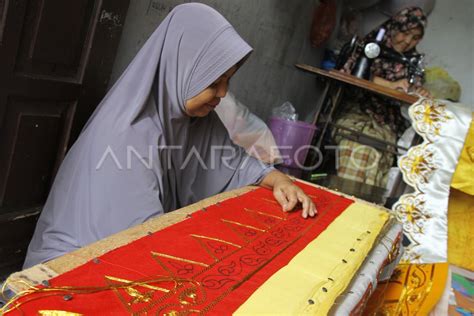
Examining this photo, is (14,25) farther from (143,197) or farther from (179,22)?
(143,197)

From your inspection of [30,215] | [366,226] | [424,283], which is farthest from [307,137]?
[30,215]

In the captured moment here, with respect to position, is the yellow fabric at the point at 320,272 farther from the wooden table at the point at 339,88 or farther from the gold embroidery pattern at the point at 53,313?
the wooden table at the point at 339,88

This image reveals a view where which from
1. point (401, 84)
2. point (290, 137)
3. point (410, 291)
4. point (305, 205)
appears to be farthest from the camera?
point (401, 84)

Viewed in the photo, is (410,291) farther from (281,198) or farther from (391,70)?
(391,70)

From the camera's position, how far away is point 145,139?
59.6 inches

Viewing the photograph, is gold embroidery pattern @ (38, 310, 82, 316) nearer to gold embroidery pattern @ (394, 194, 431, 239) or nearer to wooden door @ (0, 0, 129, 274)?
wooden door @ (0, 0, 129, 274)

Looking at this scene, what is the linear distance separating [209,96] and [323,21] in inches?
130

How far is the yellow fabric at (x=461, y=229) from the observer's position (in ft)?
9.80

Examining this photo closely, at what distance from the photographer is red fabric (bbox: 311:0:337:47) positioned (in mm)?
4484

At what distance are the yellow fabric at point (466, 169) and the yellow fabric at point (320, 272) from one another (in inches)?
52.8

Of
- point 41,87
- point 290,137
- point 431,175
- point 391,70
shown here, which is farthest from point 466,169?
point 41,87

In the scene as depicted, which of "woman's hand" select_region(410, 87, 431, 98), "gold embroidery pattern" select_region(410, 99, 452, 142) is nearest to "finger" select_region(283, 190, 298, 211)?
"gold embroidery pattern" select_region(410, 99, 452, 142)

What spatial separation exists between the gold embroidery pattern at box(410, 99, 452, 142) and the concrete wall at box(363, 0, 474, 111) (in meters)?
2.24

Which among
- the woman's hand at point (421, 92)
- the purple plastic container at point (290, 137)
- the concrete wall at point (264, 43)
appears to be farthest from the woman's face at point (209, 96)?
the woman's hand at point (421, 92)
